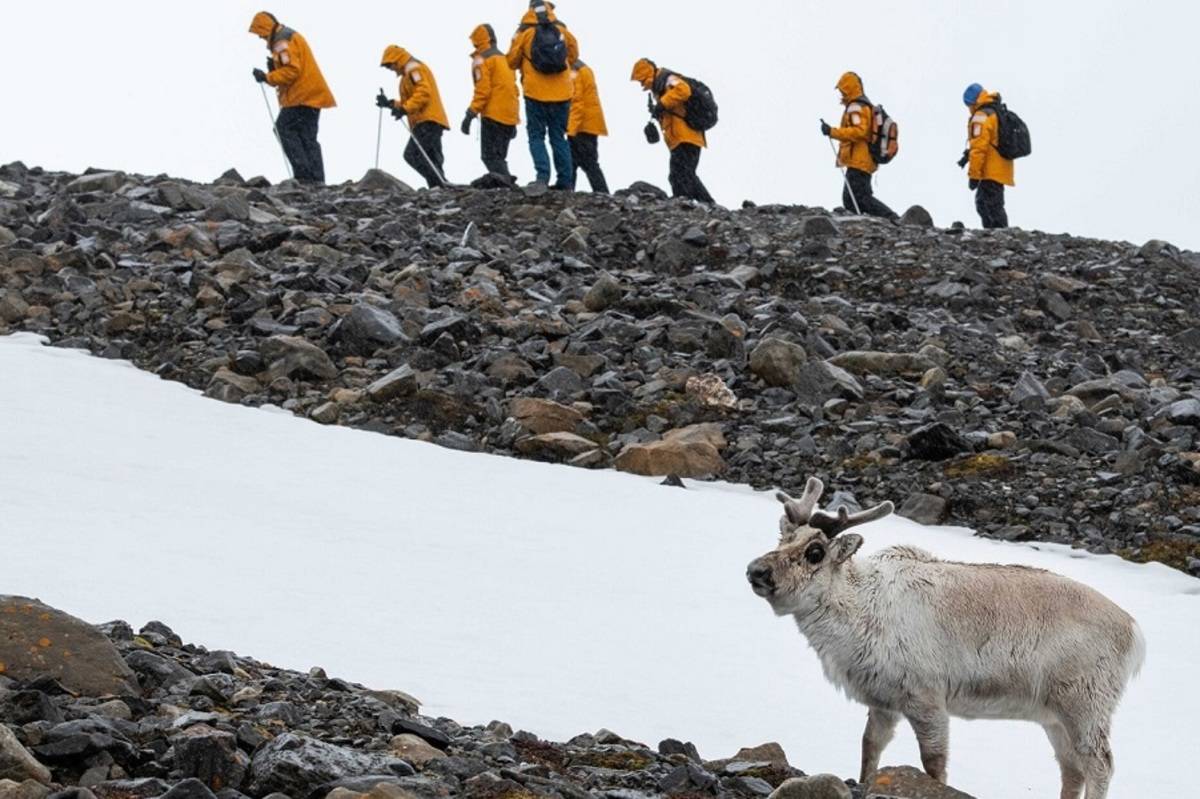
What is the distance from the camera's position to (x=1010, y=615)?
25.7 feet

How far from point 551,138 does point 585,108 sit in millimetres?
1527

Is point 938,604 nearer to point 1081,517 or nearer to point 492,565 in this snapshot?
point 492,565

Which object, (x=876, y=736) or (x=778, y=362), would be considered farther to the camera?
(x=778, y=362)

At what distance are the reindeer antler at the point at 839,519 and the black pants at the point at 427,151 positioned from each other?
Answer: 1849 centimetres

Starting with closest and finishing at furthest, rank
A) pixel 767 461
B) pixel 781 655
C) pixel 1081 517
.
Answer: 1. pixel 781 655
2. pixel 1081 517
3. pixel 767 461

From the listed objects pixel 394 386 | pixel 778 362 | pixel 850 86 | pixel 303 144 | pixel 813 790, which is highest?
pixel 850 86

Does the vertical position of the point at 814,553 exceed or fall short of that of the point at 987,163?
it falls short

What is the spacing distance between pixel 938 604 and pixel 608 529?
5.76m

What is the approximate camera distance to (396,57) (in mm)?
25906

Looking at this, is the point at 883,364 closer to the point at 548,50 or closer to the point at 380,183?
the point at 548,50

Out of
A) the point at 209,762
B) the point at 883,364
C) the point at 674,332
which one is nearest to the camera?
the point at 209,762

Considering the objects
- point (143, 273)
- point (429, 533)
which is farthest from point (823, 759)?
point (143, 273)

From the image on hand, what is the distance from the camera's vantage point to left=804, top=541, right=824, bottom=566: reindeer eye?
25.4ft

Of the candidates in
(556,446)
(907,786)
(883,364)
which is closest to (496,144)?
(883,364)
